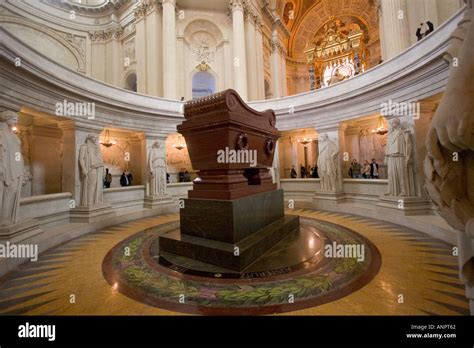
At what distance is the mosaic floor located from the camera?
211cm

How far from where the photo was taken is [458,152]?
1531 mm

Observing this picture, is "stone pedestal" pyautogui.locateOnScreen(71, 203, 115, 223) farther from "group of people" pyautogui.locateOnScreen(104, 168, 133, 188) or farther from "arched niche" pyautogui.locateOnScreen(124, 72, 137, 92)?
"arched niche" pyautogui.locateOnScreen(124, 72, 137, 92)

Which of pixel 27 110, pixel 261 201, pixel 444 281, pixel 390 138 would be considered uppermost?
pixel 27 110

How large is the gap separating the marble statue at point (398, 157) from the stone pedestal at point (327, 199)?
6.08ft

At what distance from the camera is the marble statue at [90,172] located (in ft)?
19.4

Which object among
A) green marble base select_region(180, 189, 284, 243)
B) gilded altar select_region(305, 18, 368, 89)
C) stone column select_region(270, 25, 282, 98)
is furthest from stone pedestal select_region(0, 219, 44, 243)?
gilded altar select_region(305, 18, 368, 89)

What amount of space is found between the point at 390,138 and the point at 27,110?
9.33 metres

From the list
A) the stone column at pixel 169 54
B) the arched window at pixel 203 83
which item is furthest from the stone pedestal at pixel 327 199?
the arched window at pixel 203 83

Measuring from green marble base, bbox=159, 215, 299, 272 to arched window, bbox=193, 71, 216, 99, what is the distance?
12963 millimetres

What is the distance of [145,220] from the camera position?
6.68m

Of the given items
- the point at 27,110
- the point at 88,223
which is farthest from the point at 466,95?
the point at 27,110

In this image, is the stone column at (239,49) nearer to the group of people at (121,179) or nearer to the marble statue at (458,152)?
the group of people at (121,179)

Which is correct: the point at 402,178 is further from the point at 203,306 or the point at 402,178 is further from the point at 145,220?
the point at 145,220

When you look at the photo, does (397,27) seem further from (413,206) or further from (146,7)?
(146,7)
